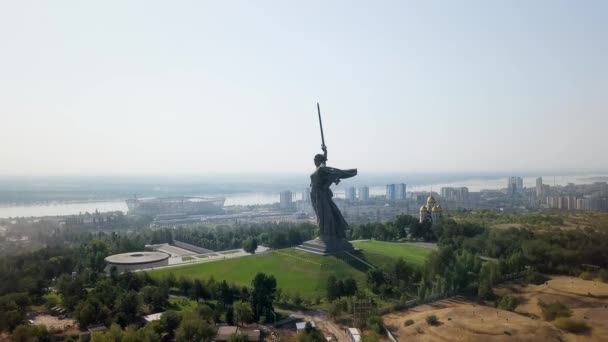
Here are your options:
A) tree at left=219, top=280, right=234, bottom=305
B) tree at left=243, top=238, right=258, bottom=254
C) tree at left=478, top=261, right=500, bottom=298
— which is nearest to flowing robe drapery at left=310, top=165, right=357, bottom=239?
tree at left=243, top=238, right=258, bottom=254

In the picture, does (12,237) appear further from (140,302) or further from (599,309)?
(599,309)

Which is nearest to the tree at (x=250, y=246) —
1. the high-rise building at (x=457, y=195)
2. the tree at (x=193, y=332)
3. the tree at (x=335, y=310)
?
the tree at (x=335, y=310)

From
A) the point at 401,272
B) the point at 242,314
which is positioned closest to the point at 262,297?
the point at 242,314

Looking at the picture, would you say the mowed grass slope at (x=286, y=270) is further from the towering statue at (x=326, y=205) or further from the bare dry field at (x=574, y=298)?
the bare dry field at (x=574, y=298)

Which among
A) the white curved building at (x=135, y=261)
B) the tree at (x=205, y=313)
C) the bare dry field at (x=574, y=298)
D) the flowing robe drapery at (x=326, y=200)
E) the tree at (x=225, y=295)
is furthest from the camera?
the white curved building at (x=135, y=261)

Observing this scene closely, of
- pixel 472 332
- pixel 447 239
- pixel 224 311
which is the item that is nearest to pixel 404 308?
pixel 472 332
